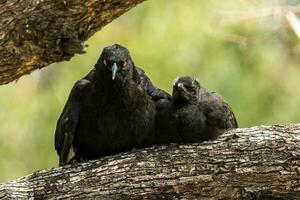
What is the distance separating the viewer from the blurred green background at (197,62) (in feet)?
32.2

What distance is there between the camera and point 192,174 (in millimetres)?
5359

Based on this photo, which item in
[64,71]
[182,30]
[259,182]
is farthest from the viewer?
[64,71]

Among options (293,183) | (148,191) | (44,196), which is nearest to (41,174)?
(44,196)

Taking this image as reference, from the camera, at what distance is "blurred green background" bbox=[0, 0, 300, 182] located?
9.81 meters

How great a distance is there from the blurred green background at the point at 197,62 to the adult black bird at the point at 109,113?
3913 millimetres

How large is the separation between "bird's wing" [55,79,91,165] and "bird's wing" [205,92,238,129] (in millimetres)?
780

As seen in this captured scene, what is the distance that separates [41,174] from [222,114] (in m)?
1.18

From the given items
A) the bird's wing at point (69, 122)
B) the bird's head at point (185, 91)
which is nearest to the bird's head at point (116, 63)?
the bird's wing at point (69, 122)

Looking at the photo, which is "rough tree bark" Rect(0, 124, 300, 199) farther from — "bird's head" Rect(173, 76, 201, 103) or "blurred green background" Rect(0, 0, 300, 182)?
"blurred green background" Rect(0, 0, 300, 182)

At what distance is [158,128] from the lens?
5.57 m

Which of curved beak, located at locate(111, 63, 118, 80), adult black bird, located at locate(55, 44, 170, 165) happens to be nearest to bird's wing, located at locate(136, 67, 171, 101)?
adult black bird, located at locate(55, 44, 170, 165)

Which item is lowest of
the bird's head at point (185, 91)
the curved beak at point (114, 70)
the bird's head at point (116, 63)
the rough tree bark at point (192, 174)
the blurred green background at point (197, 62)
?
the rough tree bark at point (192, 174)

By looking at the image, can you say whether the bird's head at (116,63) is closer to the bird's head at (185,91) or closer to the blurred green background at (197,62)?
the bird's head at (185,91)

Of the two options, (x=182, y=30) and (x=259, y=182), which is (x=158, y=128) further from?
(x=182, y=30)
